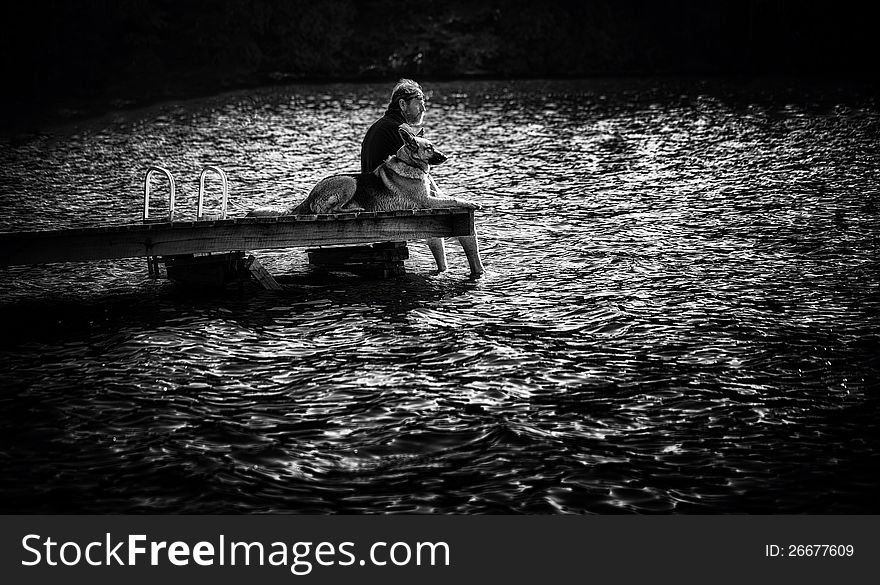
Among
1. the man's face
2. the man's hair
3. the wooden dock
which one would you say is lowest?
the wooden dock

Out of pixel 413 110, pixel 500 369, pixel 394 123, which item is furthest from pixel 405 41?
pixel 500 369

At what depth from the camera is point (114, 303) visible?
977 centimetres

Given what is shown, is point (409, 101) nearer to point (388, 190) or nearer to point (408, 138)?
point (408, 138)

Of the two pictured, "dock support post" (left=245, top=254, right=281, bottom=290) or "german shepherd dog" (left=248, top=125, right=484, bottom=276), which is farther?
"german shepherd dog" (left=248, top=125, right=484, bottom=276)

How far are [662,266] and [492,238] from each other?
2420 millimetres

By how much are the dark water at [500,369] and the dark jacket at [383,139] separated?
1.31 meters

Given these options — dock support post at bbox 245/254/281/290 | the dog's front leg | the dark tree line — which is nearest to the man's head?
the dog's front leg

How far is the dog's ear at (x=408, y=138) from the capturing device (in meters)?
10.0

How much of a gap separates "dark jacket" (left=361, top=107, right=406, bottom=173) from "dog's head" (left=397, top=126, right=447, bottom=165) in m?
0.23

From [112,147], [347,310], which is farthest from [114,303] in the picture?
[112,147]

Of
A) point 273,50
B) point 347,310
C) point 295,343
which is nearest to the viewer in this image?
point 295,343

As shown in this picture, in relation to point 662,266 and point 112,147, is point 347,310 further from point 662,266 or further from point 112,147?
point 112,147

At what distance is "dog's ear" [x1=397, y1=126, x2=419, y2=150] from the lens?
32.9ft

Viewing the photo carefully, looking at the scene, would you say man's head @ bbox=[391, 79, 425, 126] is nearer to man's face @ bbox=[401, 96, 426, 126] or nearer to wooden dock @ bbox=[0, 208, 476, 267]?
man's face @ bbox=[401, 96, 426, 126]
